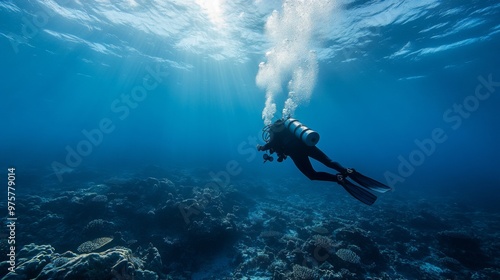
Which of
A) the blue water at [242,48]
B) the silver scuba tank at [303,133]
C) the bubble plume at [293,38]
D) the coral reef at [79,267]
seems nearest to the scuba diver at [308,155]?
the silver scuba tank at [303,133]

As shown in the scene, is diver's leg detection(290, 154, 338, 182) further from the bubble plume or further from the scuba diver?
the bubble plume

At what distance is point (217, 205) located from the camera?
15.2m

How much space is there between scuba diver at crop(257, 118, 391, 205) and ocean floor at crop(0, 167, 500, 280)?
422cm

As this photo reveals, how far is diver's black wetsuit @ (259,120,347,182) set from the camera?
653 centimetres

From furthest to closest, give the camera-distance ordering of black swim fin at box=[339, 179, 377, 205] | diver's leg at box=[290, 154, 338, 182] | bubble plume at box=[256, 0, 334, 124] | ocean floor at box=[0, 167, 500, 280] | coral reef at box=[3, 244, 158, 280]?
bubble plume at box=[256, 0, 334, 124] → ocean floor at box=[0, 167, 500, 280] → diver's leg at box=[290, 154, 338, 182] → black swim fin at box=[339, 179, 377, 205] → coral reef at box=[3, 244, 158, 280]

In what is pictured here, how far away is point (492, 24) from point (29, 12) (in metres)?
39.0

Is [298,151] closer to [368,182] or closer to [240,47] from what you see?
[368,182]

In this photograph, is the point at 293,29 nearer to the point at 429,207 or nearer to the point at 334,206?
the point at 334,206

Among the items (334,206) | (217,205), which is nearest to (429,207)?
(334,206)

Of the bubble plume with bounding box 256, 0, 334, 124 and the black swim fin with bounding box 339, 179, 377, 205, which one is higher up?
the bubble plume with bounding box 256, 0, 334, 124

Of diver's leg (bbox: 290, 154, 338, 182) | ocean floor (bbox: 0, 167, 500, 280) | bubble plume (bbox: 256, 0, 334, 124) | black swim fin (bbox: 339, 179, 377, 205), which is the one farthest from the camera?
bubble plume (bbox: 256, 0, 334, 124)

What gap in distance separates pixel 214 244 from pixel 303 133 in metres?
7.88

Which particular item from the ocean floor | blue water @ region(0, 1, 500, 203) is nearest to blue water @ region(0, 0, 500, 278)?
blue water @ region(0, 1, 500, 203)

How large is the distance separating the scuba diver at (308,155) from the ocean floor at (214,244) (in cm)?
422
